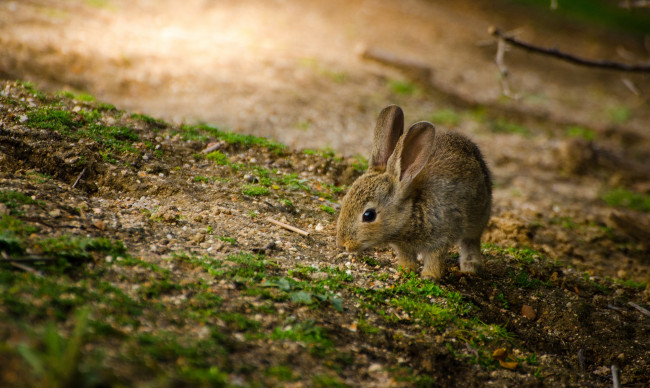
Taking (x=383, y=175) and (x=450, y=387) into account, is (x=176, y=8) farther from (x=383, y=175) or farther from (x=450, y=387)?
(x=450, y=387)

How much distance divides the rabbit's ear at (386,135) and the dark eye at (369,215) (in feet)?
2.06

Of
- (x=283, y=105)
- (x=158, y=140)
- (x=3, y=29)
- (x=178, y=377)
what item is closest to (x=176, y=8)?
(x=3, y=29)

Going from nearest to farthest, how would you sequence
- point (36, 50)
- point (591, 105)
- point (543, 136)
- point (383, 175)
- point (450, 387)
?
1. point (450, 387)
2. point (383, 175)
3. point (36, 50)
4. point (543, 136)
5. point (591, 105)

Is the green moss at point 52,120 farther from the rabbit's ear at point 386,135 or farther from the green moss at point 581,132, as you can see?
the green moss at point 581,132

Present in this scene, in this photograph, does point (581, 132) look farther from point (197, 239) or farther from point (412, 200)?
point (197, 239)

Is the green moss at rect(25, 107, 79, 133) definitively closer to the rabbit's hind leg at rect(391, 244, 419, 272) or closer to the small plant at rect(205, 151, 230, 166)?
the small plant at rect(205, 151, 230, 166)

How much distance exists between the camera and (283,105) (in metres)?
10.4

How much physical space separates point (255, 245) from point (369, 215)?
3.97 ft

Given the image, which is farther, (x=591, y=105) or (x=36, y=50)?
(x=591, y=105)

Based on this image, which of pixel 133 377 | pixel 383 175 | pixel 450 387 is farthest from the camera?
pixel 383 175

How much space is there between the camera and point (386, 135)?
213 inches

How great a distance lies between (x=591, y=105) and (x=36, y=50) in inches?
604

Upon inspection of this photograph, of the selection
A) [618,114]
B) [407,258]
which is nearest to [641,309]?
[407,258]

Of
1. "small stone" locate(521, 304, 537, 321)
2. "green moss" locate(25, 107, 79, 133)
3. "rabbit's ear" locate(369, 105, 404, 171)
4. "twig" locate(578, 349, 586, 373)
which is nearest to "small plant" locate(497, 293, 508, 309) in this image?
"small stone" locate(521, 304, 537, 321)
